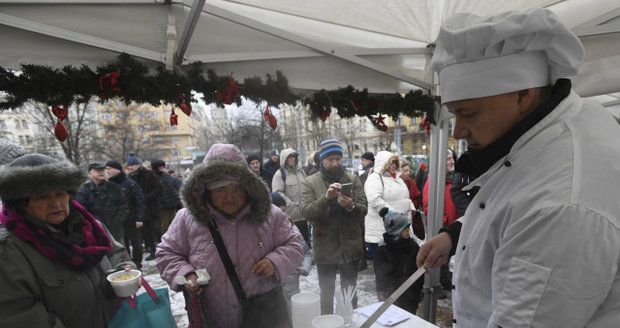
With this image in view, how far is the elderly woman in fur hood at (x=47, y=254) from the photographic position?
154cm

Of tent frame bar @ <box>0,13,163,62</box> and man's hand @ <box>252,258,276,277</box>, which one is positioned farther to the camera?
man's hand @ <box>252,258,276,277</box>

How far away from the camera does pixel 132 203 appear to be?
5316 mm

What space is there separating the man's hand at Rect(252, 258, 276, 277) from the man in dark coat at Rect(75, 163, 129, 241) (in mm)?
3732

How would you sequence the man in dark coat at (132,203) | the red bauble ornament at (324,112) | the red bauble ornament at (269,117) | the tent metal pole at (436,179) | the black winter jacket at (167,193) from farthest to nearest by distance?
the black winter jacket at (167,193) → the man in dark coat at (132,203) → the tent metal pole at (436,179) → the red bauble ornament at (324,112) → the red bauble ornament at (269,117)

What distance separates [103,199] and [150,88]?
11.5 ft

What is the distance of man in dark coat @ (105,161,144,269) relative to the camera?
5.13 meters

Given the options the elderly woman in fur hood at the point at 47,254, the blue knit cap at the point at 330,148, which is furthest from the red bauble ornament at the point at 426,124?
the elderly woman in fur hood at the point at 47,254

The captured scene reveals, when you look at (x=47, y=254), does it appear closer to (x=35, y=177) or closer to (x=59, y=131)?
(x=35, y=177)

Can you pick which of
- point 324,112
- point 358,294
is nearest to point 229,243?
point 324,112

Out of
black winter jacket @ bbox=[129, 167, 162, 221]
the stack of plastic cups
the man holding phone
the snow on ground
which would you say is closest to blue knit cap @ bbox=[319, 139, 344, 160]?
the man holding phone

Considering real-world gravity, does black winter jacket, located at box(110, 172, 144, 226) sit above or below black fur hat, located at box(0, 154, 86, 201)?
below

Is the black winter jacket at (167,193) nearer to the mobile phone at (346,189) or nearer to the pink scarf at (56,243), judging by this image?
the mobile phone at (346,189)

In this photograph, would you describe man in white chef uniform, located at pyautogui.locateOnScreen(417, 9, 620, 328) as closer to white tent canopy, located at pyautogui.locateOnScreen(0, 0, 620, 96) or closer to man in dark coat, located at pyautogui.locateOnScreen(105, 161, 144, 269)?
white tent canopy, located at pyautogui.locateOnScreen(0, 0, 620, 96)

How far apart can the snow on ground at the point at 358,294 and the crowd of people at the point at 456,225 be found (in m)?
0.69
